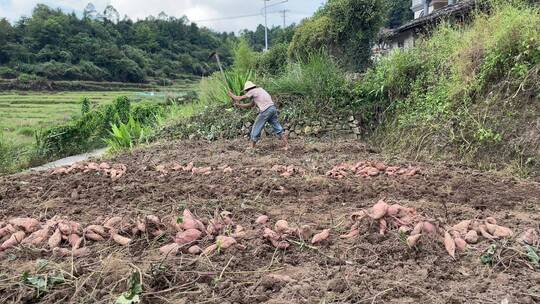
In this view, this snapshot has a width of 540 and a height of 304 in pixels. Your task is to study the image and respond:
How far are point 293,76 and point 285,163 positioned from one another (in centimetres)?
395

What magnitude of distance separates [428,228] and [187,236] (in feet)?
4.70

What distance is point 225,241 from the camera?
2.70 metres

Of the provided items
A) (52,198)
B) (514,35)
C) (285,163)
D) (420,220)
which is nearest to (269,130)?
(285,163)

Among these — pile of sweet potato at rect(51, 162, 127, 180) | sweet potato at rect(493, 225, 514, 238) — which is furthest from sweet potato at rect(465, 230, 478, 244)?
pile of sweet potato at rect(51, 162, 127, 180)

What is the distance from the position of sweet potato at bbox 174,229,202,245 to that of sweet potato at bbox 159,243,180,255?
7cm

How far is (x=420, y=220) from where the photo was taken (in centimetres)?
286

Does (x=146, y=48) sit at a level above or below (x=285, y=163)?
above

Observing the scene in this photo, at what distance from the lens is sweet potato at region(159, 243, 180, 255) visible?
2582 millimetres

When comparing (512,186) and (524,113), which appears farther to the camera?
(524,113)

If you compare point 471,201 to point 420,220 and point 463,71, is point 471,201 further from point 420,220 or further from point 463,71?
point 463,71

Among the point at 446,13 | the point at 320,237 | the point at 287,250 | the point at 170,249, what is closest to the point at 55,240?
the point at 170,249

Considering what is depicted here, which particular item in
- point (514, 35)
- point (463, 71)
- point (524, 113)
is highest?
point (514, 35)

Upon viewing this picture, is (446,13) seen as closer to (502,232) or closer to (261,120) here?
Result: (261,120)

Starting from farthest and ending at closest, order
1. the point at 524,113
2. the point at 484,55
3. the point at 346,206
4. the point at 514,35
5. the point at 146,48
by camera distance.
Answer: the point at 146,48
the point at 484,55
the point at 514,35
the point at 524,113
the point at 346,206
